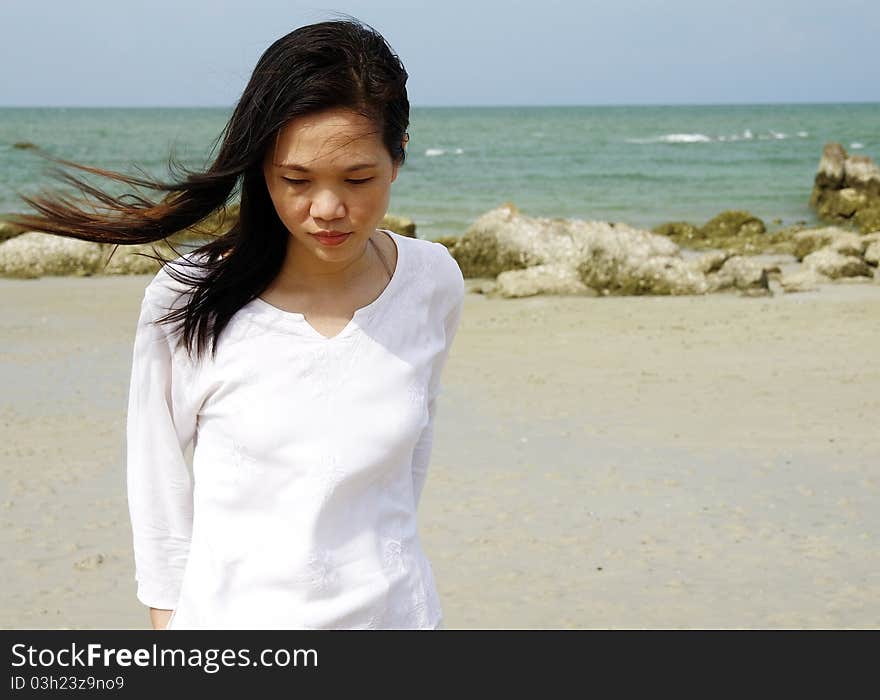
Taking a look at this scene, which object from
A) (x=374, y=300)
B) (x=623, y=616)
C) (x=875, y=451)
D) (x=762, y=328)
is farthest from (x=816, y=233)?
(x=374, y=300)

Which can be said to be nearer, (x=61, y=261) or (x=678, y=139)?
(x=61, y=261)

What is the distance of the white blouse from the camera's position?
1874 millimetres

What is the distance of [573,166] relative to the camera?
3903 centimetres

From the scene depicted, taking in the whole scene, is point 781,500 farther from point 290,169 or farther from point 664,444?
point 290,169

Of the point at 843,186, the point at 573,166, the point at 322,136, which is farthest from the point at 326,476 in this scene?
the point at 573,166

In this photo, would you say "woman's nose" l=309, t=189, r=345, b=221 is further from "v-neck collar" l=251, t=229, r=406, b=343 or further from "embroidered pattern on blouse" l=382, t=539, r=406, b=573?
"embroidered pattern on blouse" l=382, t=539, r=406, b=573

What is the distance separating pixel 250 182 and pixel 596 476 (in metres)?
4.75

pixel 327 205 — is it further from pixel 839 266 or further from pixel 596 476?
pixel 839 266

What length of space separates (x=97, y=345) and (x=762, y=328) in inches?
218

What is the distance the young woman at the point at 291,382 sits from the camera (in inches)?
74.0

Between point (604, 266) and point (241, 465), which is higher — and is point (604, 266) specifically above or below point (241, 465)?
below

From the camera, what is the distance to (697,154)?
148ft

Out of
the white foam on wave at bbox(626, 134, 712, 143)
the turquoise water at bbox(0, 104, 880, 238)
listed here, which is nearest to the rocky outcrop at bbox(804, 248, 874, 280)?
the turquoise water at bbox(0, 104, 880, 238)

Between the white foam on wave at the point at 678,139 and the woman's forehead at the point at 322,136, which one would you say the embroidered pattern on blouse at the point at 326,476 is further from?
the white foam on wave at the point at 678,139
